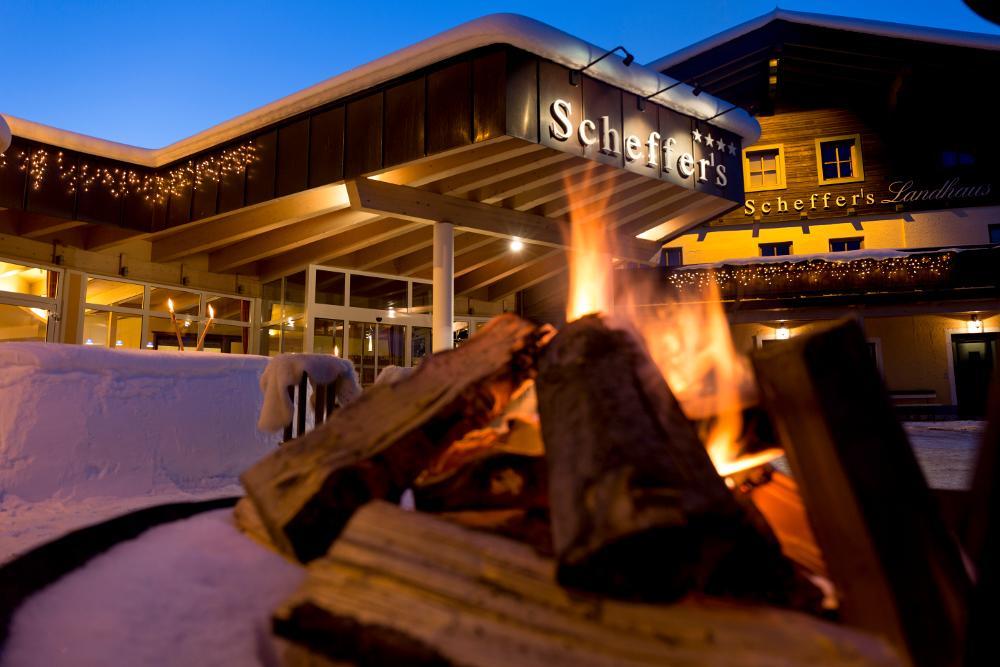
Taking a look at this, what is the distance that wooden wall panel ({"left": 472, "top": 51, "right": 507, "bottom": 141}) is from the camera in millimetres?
6855

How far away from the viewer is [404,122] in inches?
293

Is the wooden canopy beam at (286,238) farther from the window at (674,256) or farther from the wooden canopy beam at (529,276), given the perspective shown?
the window at (674,256)

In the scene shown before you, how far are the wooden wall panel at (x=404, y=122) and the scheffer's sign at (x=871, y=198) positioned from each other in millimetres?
11894

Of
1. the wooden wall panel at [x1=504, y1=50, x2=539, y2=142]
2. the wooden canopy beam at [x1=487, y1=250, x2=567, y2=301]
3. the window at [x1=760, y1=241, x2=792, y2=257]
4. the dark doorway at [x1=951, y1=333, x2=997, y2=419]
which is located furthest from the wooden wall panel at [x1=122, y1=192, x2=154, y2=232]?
the dark doorway at [x1=951, y1=333, x2=997, y2=419]

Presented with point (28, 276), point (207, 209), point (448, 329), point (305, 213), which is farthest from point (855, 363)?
point (28, 276)

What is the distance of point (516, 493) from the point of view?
1903mm

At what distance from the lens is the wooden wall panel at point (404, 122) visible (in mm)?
7348

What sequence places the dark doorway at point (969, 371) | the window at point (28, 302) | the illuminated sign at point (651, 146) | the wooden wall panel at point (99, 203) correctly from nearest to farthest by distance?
1. the illuminated sign at point (651, 146)
2. the wooden wall panel at point (99, 203)
3. the window at point (28, 302)
4. the dark doorway at point (969, 371)

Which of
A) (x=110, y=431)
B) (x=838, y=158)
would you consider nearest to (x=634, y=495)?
(x=110, y=431)

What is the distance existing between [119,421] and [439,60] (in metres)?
5.25

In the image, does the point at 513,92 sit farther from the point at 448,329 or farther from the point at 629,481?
the point at 629,481

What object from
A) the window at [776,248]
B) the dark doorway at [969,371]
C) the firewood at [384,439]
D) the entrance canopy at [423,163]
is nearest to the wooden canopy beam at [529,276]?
the entrance canopy at [423,163]

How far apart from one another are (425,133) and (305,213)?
265cm

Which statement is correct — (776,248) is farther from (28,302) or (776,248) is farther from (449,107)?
(28,302)
